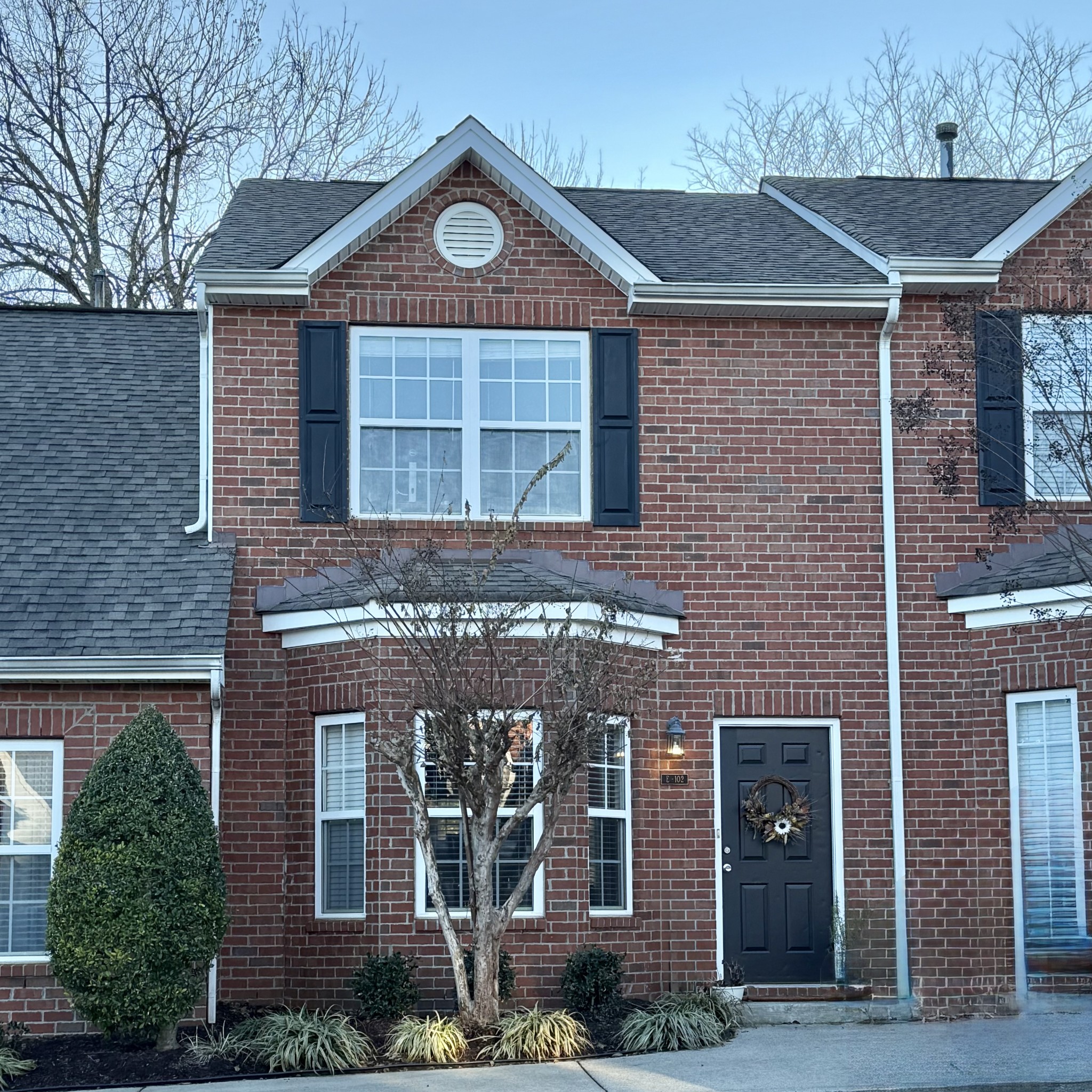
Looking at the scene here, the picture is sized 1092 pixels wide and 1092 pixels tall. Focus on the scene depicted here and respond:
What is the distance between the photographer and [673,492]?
42.4 ft

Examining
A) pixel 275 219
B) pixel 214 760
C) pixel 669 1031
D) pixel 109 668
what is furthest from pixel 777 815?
pixel 275 219

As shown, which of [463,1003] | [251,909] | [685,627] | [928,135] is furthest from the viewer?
[928,135]

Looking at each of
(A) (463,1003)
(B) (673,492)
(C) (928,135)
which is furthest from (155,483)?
(C) (928,135)

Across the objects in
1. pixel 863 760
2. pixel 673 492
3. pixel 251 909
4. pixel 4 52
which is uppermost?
pixel 4 52

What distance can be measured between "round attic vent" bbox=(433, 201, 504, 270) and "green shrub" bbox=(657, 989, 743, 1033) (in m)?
6.31

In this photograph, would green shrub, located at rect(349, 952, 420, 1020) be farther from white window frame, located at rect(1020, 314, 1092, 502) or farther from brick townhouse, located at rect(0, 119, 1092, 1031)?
white window frame, located at rect(1020, 314, 1092, 502)

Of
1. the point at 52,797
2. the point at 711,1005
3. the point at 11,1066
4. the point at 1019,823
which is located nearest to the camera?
the point at 11,1066

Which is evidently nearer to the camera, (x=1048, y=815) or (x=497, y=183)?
(x=1048, y=815)

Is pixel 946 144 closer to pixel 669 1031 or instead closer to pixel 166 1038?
pixel 669 1031

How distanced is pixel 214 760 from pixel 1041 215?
8.52 metres

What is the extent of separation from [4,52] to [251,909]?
15862mm

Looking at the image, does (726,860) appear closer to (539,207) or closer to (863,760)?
(863,760)

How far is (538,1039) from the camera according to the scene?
10.1 meters

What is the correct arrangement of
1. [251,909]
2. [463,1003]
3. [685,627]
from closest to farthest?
[463,1003], [251,909], [685,627]
